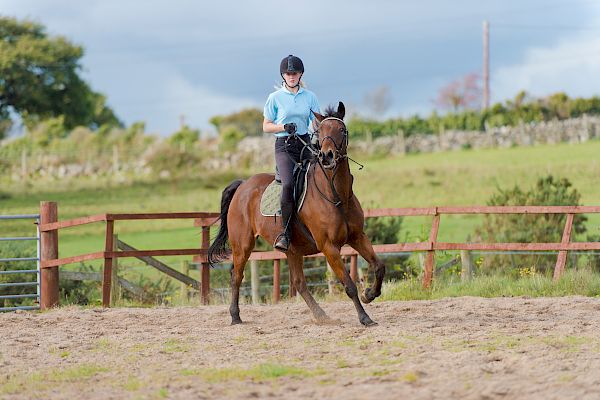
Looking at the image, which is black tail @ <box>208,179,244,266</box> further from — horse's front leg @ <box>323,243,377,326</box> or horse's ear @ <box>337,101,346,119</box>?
horse's ear @ <box>337,101,346,119</box>

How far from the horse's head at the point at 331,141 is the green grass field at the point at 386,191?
15.4 meters

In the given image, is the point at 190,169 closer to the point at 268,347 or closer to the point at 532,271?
the point at 532,271

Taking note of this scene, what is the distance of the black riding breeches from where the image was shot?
1042 cm

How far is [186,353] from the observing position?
347 inches

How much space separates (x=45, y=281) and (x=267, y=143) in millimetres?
33487

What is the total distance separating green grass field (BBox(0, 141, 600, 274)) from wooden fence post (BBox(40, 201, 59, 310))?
39.8 feet

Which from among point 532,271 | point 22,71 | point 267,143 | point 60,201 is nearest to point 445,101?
point 267,143

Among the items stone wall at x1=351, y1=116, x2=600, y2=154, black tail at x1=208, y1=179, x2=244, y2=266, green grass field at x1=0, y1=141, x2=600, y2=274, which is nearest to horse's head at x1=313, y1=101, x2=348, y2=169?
black tail at x1=208, y1=179, x2=244, y2=266

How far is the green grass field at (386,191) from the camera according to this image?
28852 mm

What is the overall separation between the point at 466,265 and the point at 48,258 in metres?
5.45

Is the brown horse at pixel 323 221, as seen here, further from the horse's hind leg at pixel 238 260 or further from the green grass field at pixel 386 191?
the green grass field at pixel 386 191

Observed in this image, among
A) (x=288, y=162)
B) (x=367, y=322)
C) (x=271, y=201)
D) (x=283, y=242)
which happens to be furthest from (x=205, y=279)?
(x=367, y=322)

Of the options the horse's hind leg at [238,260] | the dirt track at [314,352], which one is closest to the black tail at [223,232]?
the horse's hind leg at [238,260]

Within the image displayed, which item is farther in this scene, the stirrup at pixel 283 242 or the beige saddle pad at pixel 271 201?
the beige saddle pad at pixel 271 201
